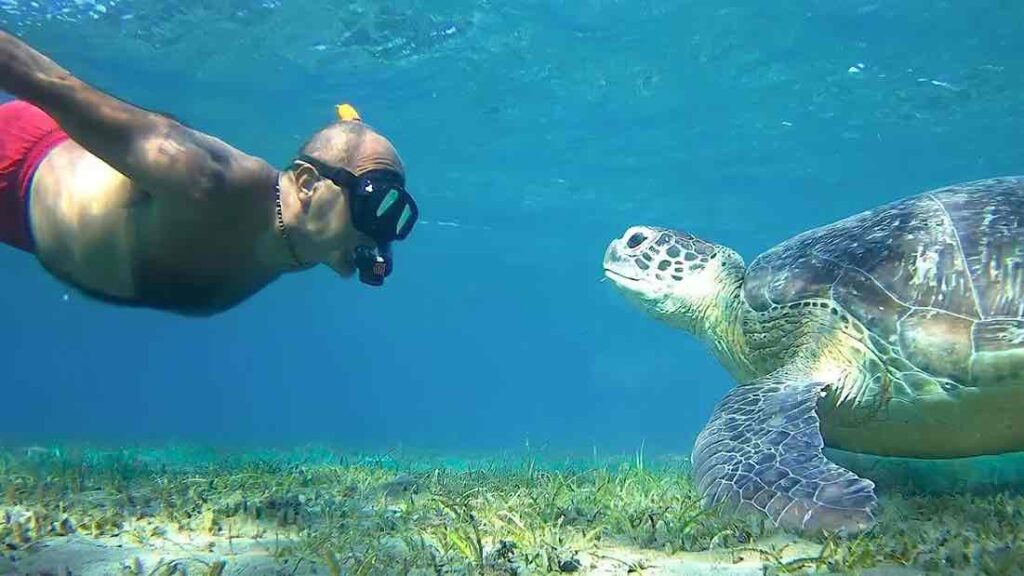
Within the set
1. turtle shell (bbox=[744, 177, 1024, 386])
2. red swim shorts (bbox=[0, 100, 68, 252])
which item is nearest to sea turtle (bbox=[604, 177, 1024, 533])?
turtle shell (bbox=[744, 177, 1024, 386])

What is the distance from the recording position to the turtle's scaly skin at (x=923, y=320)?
361 cm

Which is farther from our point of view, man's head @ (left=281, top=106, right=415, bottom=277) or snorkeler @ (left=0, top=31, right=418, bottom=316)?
man's head @ (left=281, top=106, right=415, bottom=277)

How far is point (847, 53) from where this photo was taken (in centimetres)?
1520

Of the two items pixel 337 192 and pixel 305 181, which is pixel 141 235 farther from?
pixel 337 192

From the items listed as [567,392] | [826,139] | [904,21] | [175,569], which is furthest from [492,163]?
[567,392]

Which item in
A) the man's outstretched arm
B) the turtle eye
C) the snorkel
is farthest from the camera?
the turtle eye

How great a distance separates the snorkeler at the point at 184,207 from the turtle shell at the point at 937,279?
265 centimetres

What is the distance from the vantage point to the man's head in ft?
10.9

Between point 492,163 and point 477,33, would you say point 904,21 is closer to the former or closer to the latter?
point 477,33

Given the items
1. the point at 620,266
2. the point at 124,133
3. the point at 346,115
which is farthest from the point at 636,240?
the point at 124,133

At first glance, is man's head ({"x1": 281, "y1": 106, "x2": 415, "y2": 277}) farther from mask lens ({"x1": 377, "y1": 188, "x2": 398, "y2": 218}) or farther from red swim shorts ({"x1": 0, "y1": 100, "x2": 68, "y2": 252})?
red swim shorts ({"x1": 0, "y1": 100, "x2": 68, "y2": 252})

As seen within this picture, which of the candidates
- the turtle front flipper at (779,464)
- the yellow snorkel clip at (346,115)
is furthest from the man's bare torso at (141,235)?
the turtle front flipper at (779,464)

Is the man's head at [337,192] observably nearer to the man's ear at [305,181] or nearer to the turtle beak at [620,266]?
the man's ear at [305,181]

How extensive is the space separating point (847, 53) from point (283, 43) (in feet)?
42.7
